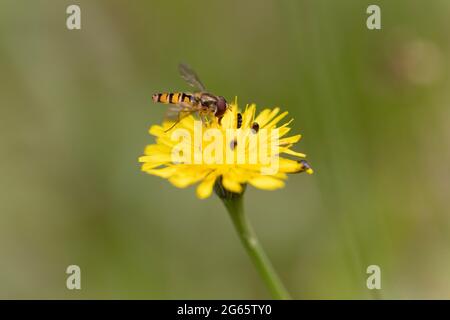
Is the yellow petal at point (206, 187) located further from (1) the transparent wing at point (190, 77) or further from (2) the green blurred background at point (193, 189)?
(2) the green blurred background at point (193, 189)

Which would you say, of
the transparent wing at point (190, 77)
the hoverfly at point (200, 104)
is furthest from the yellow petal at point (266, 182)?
the transparent wing at point (190, 77)

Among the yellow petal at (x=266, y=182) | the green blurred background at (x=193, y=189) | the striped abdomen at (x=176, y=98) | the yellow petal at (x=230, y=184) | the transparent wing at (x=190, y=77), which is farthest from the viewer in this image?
the green blurred background at (x=193, y=189)

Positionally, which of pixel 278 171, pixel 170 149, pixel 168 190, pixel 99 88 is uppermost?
pixel 99 88

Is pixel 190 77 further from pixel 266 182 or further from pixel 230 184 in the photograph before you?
pixel 266 182

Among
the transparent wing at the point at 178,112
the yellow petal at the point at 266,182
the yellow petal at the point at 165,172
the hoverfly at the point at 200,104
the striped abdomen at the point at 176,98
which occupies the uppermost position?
the striped abdomen at the point at 176,98

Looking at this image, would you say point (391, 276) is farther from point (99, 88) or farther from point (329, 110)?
point (99, 88)

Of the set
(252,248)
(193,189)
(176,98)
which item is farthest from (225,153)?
(193,189)
